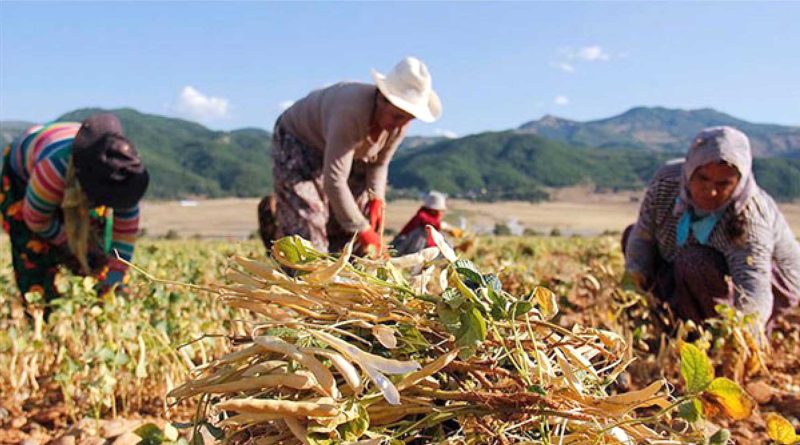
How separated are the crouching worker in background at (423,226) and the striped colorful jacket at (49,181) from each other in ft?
5.07

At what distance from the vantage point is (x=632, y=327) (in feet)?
9.24

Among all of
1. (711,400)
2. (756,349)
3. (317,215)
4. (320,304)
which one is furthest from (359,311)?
(317,215)

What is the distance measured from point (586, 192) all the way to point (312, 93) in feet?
223

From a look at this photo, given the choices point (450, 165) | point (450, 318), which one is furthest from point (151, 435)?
point (450, 165)

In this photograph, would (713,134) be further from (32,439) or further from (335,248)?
(32,439)

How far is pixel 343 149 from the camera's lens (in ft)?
9.65

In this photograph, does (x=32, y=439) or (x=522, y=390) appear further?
(x=32, y=439)

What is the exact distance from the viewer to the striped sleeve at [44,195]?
2744 mm

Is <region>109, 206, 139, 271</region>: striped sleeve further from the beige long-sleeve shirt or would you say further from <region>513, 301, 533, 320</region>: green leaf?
<region>513, 301, 533, 320</region>: green leaf

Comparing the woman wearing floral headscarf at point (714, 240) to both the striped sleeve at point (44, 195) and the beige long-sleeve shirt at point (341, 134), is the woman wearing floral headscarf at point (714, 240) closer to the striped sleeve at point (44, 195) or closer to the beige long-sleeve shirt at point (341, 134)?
the beige long-sleeve shirt at point (341, 134)

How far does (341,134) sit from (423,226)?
4.08 feet

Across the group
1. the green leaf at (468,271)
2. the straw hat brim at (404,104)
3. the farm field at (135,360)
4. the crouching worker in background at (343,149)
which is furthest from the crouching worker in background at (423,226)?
the green leaf at (468,271)

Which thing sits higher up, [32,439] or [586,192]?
[32,439]

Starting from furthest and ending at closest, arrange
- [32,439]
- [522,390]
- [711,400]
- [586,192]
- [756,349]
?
[586,192] < [756,349] < [32,439] < [711,400] < [522,390]
